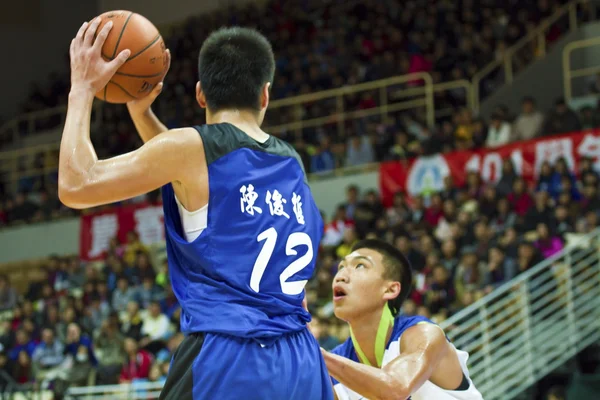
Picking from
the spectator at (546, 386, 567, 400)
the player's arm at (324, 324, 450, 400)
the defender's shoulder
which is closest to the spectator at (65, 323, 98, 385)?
the spectator at (546, 386, 567, 400)

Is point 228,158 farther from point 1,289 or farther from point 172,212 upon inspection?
point 1,289

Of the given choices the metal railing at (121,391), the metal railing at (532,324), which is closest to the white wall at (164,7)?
the metal railing at (121,391)

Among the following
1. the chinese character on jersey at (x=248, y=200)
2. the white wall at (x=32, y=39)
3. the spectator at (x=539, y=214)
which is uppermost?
the white wall at (x=32, y=39)

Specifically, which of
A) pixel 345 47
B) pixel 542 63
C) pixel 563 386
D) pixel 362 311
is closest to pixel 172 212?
pixel 362 311

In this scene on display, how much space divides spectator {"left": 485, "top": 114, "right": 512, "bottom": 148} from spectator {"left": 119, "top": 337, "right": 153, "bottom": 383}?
5.89 m

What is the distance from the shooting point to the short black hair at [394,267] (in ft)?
14.5

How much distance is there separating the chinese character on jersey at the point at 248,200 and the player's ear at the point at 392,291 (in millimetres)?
1533

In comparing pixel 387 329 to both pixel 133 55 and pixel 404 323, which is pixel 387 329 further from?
pixel 133 55

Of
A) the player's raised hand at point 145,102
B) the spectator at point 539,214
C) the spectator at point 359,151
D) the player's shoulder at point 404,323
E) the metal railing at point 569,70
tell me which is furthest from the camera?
the spectator at point 359,151

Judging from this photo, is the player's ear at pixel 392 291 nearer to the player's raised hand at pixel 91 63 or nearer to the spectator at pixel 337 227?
the player's raised hand at pixel 91 63

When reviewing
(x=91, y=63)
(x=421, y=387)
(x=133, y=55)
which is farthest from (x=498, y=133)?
(x=91, y=63)

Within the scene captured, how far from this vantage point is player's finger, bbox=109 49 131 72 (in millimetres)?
2986

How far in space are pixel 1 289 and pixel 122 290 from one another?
3.39 meters

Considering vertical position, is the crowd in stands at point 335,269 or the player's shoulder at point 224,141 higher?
the player's shoulder at point 224,141
